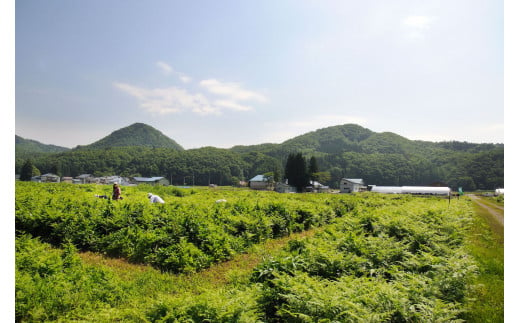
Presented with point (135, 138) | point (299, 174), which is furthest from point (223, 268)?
point (135, 138)

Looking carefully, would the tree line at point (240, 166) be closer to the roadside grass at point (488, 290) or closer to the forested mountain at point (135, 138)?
the forested mountain at point (135, 138)

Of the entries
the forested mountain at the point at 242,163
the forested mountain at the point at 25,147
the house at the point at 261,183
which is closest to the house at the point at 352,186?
the forested mountain at the point at 242,163

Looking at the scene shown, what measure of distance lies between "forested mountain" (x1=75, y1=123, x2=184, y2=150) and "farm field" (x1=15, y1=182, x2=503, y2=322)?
14901 centimetres

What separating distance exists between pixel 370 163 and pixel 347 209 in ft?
338

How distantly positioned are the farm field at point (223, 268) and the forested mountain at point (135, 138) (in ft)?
489

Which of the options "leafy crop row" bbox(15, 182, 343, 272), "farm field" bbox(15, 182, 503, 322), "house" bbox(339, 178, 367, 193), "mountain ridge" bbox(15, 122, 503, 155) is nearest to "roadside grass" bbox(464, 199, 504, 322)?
"farm field" bbox(15, 182, 503, 322)

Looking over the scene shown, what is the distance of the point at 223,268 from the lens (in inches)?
259

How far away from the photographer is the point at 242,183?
114062 mm

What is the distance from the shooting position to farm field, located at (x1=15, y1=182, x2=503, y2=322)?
9.89 ft

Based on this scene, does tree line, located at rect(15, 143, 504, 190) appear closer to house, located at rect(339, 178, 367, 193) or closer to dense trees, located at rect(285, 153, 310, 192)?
dense trees, located at rect(285, 153, 310, 192)

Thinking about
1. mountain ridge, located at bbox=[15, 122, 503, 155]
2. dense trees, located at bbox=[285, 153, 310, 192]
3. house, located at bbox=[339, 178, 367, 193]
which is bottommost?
house, located at bbox=[339, 178, 367, 193]

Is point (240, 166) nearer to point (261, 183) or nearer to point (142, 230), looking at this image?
point (261, 183)

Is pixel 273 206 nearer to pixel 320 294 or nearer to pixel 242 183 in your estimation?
pixel 320 294

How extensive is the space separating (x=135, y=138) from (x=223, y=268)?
17425 centimetres
